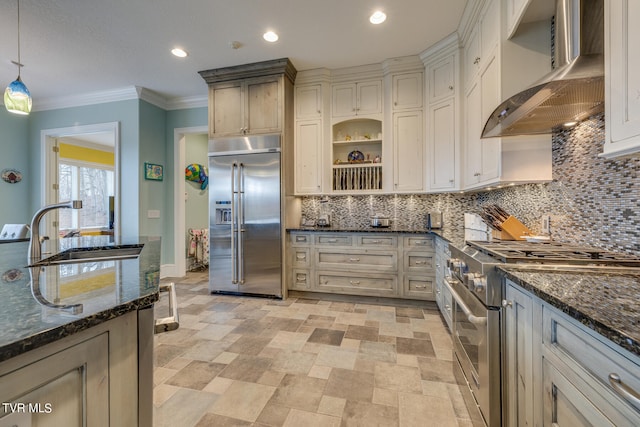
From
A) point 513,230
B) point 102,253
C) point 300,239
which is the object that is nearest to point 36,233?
point 102,253

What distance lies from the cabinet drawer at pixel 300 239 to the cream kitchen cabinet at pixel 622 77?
272 centimetres

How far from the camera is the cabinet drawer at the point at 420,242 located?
3037 mm

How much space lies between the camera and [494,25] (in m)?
2.01

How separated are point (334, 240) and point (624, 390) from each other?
110 inches

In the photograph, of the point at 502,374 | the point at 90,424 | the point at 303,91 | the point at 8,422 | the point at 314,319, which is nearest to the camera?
the point at 8,422

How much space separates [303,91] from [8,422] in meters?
3.75

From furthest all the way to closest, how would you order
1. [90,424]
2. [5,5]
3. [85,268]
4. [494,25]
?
1. [5,5]
2. [494,25]
3. [85,268]
4. [90,424]

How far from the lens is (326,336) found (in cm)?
242

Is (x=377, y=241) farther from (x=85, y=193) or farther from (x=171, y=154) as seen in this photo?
(x=85, y=193)

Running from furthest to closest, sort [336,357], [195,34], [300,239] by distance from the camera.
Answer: [300,239]
[195,34]
[336,357]

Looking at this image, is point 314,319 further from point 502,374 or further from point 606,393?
point 606,393

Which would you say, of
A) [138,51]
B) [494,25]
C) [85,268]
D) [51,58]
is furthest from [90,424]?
[51,58]

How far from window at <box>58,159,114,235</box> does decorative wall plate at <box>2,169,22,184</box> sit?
5.25 ft

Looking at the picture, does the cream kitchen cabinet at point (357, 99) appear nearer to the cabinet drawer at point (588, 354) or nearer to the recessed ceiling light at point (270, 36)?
the recessed ceiling light at point (270, 36)
